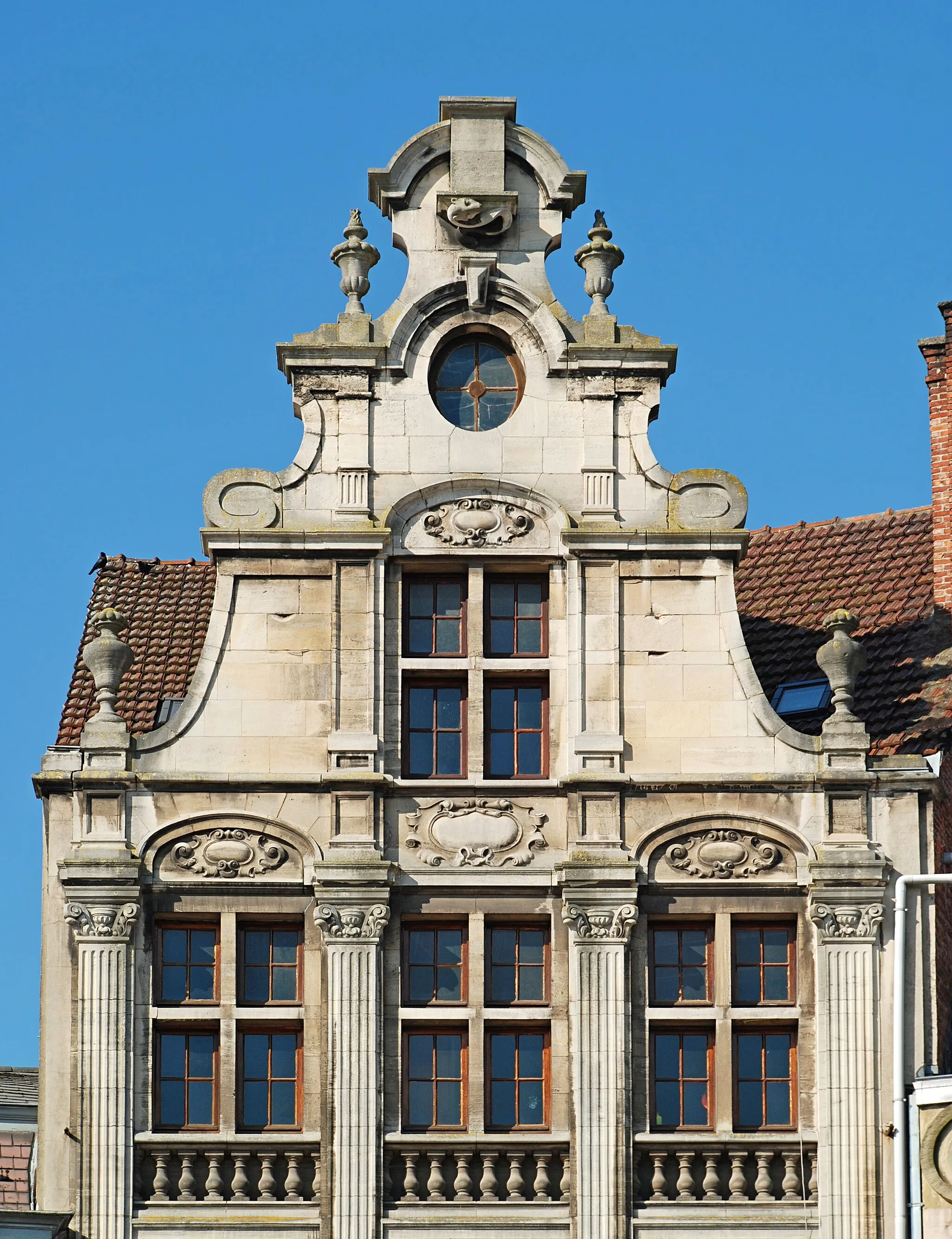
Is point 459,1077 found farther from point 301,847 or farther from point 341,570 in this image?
point 341,570

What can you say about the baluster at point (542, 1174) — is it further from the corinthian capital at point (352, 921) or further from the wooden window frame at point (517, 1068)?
the corinthian capital at point (352, 921)

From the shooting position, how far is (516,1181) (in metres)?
27.8

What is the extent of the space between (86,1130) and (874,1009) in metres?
7.80

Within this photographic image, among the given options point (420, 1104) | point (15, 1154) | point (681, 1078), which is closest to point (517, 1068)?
point (420, 1104)

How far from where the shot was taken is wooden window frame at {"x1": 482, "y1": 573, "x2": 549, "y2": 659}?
96.7 ft

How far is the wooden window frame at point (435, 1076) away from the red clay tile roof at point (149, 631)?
477cm

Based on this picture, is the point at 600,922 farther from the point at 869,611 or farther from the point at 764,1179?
the point at 869,611

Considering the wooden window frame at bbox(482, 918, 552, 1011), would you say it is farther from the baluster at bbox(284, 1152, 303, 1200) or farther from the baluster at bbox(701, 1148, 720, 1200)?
the baluster at bbox(284, 1152, 303, 1200)

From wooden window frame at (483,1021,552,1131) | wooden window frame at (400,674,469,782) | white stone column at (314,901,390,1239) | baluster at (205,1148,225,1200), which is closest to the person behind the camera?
Result: white stone column at (314,901,390,1239)

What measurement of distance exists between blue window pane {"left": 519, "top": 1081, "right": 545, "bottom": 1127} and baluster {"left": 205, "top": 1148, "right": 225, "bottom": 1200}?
2984mm

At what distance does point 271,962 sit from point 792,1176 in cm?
554

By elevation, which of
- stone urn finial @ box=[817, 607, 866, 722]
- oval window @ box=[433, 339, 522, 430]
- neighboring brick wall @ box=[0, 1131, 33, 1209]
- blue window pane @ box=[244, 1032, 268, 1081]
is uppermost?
oval window @ box=[433, 339, 522, 430]

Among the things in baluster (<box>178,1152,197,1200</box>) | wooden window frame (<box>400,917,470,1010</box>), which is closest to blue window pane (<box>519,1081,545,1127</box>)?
wooden window frame (<box>400,917,470,1010</box>)

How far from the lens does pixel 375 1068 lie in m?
28.0
